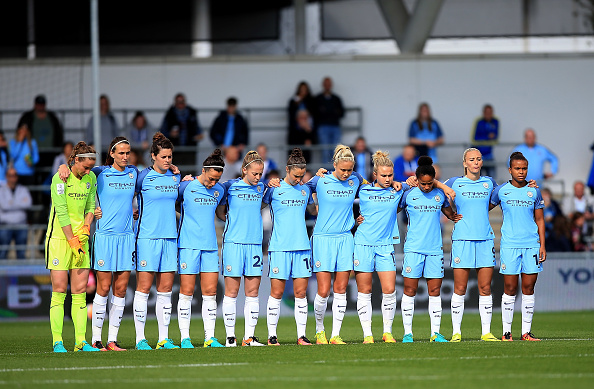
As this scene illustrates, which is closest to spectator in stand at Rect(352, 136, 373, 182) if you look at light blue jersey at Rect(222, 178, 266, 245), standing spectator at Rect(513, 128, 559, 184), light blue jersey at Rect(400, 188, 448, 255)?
standing spectator at Rect(513, 128, 559, 184)

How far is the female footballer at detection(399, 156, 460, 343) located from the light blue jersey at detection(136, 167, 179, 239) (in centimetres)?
291

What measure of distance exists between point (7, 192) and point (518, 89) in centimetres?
1229

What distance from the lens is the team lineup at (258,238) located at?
11.2 metres

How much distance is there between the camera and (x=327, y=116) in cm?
2192

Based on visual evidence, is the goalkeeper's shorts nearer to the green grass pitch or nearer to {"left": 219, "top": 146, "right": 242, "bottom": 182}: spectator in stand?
the green grass pitch

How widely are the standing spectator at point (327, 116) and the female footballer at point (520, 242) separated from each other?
9.97m

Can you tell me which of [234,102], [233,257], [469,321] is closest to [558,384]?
[233,257]

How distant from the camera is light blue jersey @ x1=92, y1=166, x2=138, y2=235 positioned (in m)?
11.3

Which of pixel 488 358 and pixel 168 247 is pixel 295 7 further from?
pixel 488 358

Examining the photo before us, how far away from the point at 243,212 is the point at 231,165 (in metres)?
9.05

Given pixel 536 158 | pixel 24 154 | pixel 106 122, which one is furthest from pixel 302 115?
pixel 24 154

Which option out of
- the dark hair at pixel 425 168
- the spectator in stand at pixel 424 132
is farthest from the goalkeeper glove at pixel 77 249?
the spectator in stand at pixel 424 132

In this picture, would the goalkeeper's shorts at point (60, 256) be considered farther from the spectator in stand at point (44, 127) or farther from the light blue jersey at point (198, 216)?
the spectator in stand at point (44, 127)

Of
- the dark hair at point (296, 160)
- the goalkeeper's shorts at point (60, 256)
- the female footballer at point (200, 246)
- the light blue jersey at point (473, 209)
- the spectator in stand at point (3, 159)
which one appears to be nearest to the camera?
the goalkeeper's shorts at point (60, 256)
